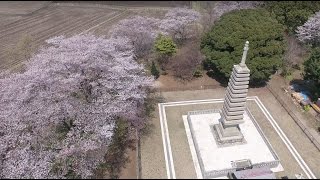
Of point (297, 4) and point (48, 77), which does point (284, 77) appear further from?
point (48, 77)

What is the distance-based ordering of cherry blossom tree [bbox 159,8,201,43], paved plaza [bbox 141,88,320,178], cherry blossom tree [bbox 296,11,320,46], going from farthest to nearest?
cherry blossom tree [bbox 159,8,201,43], cherry blossom tree [bbox 296,11,320,46], paved plaza [bbox 141,88,320,178]

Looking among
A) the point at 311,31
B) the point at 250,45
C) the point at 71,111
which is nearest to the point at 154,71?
the point at 250,45

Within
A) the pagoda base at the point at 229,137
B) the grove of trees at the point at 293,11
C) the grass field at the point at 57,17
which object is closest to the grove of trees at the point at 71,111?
the pagoda base at the point at 229,137

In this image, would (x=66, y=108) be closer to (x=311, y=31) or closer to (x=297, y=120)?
(x=297, y=120)

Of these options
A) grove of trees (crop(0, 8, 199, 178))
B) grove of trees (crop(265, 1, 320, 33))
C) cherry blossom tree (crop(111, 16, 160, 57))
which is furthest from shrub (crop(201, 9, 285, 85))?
grove of trees (crop(0, 8, 199, 178))

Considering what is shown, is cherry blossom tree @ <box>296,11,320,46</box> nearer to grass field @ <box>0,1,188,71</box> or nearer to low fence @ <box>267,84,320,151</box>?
low fence @ <box>267,84,320,151</box>

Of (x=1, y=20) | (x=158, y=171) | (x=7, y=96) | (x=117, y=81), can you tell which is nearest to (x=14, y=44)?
(x=1, y=20)
